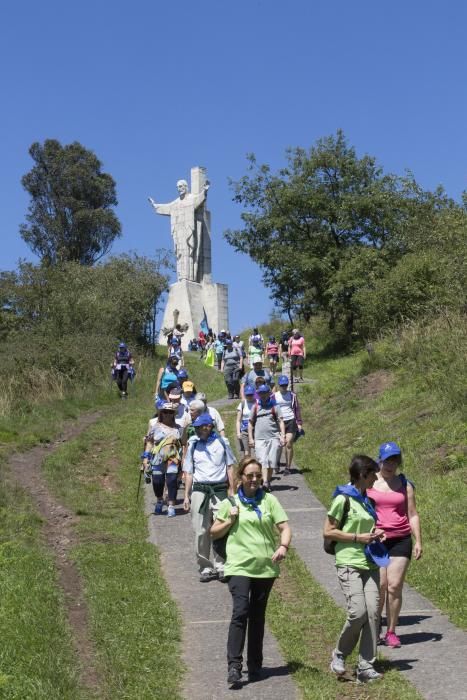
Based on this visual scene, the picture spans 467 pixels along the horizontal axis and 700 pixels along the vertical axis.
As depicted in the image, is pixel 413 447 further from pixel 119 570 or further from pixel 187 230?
pixel 187 230

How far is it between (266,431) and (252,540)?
259 inches

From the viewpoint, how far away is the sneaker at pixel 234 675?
6379 millimetres

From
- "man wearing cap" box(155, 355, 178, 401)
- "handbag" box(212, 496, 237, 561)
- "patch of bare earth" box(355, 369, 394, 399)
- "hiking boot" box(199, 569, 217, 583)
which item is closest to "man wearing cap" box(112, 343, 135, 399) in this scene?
"patch of bare earth" box(355, 369, 394, 399)

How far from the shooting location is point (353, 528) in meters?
6.66

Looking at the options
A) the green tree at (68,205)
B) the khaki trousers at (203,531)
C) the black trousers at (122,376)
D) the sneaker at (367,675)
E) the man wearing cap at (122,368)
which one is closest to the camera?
the sneaker at (367,675)

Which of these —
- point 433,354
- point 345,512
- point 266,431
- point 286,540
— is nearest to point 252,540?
point 286,540

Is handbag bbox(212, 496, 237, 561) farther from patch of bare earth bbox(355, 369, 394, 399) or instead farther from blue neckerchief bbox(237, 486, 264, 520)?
patch of bare earth bbox(355, 369, 394, 399)

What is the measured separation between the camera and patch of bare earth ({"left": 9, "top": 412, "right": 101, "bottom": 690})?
24.0ft

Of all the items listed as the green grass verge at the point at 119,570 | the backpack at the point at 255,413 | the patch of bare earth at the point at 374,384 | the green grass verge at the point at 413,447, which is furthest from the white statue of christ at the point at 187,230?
the backpack at the point at 255,413

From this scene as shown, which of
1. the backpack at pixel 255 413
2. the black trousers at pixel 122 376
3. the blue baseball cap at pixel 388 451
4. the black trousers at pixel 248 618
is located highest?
the black trousers at pixel 122 376

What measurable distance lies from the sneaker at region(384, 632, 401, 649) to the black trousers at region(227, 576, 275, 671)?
1.13 m

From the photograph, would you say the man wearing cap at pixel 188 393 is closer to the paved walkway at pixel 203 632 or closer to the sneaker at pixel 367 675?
the paved walkway at pixel 203 632

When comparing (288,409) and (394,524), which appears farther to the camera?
(288,409)

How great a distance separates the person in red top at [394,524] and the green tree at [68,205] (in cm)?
5398
